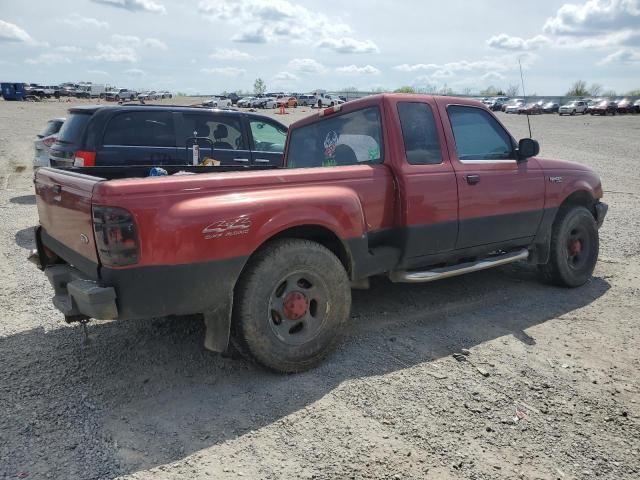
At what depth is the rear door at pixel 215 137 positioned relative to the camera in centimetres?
773

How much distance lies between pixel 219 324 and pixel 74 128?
5.50m

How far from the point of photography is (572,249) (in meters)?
5.45

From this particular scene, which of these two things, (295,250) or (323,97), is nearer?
(295,250)

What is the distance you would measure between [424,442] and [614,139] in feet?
86.2

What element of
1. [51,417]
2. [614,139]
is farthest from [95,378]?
[614,139]

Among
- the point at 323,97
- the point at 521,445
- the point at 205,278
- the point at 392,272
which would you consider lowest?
the point at 521,445

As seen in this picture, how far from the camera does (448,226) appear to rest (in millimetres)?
4328

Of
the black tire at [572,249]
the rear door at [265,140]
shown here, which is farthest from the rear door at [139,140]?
the black tire at [572,249]

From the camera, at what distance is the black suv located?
727 cm

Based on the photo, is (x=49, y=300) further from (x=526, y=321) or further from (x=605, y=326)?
(x=605, y=326)

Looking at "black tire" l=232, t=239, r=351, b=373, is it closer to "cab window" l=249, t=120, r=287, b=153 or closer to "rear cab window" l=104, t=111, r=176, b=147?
"rear cab window" l=104, t=111, r=176, b=147

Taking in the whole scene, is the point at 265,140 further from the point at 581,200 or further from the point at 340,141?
the point at 581,200

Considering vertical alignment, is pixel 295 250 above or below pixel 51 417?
above

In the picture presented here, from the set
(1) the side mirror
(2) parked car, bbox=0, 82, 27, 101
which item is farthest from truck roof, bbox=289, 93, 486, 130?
(2) parked car, bbox=0, 82, 27, 101
